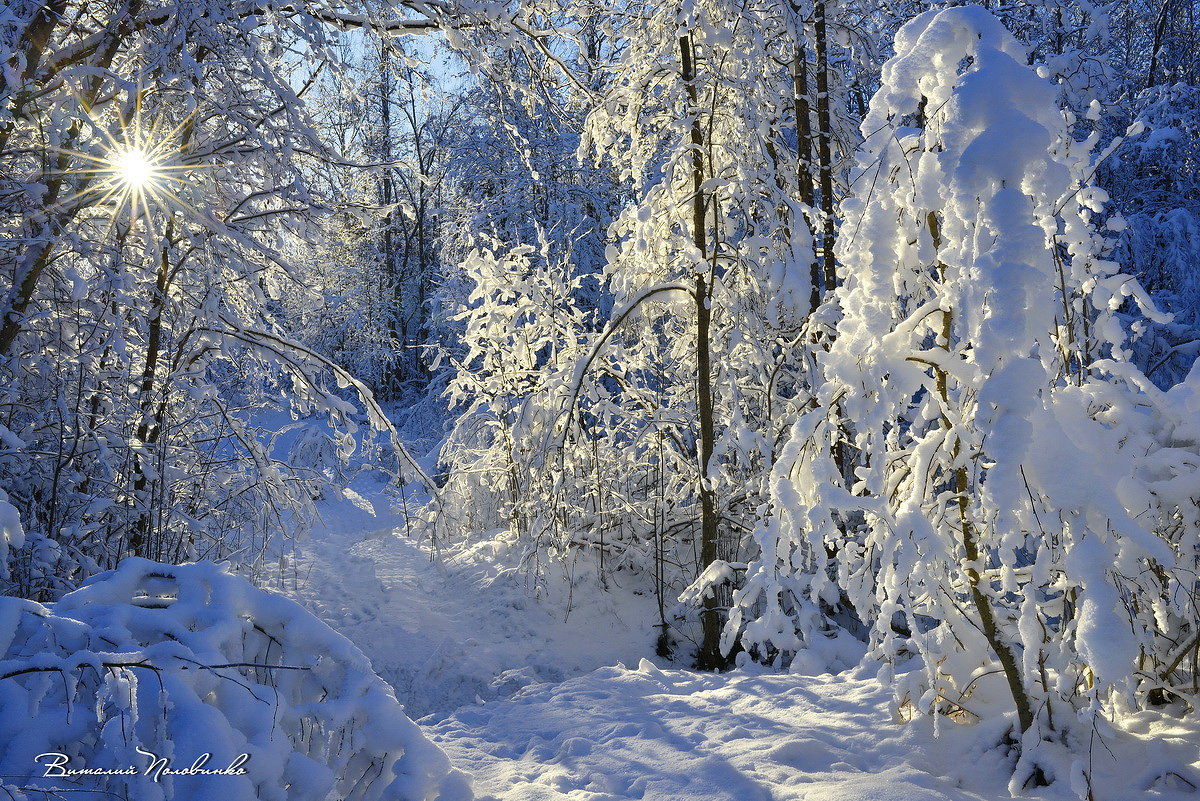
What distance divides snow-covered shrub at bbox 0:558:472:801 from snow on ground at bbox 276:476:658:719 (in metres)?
2.88

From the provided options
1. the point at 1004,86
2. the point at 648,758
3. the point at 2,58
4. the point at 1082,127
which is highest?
the point at 1082,127

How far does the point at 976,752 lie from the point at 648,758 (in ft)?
5.00

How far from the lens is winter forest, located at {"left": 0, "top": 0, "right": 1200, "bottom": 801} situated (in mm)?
2525

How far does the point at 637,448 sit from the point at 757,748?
5.41 m

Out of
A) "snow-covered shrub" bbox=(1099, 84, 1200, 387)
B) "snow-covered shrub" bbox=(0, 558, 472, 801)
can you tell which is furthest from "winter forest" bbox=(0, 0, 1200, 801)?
"snow-covered shrub" bbox=(1099, 84, 1200, 387)

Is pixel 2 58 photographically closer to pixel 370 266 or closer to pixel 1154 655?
pixel 1154 655

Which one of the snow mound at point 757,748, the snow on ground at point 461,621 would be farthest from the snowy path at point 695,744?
the snow on ground at point 461,621

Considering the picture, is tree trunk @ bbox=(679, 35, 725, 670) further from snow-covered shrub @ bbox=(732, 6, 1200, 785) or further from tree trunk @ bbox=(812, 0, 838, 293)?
snow-covered shrub @ bbox=(732, 6, 1200, 785)

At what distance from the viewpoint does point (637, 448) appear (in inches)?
352

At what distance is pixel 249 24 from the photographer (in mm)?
3736

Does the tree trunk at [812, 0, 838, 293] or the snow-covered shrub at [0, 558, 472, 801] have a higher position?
the tree trunk at [812, 0, 838, 293]

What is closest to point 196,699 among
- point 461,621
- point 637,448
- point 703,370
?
point 703,370

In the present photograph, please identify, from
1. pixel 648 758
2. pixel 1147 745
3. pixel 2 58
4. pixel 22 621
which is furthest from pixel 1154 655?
pixel 2 58

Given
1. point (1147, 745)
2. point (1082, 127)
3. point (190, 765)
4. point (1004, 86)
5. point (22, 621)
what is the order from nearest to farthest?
point (190, 765) < point (22, 621) < point (1004, 86) < point (1147, 745) < point (1082, 127)
